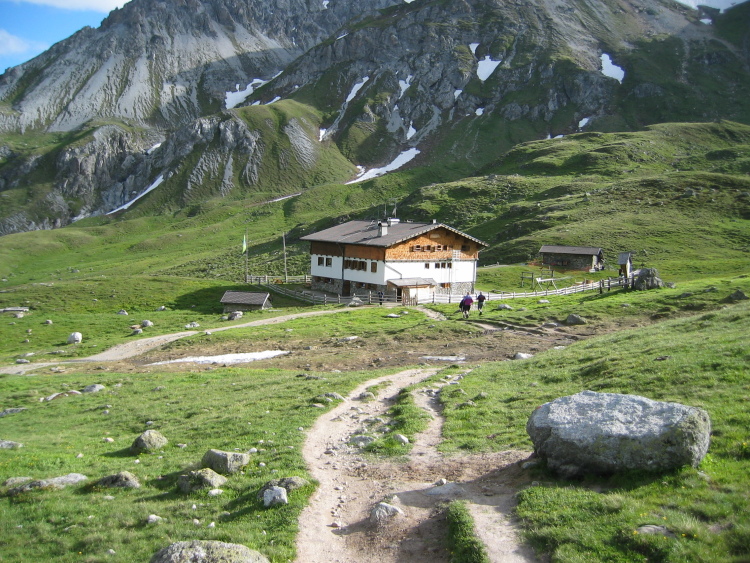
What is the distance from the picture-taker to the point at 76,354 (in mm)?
41000

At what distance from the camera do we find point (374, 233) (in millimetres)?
65812

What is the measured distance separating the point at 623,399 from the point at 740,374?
708 centimetres

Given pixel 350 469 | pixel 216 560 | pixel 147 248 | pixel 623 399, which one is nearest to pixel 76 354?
pixel 350 469

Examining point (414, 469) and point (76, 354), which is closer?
point (414, 469)

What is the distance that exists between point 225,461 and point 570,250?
73.1 metres

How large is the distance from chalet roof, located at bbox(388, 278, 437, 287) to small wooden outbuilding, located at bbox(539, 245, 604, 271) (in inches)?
1057

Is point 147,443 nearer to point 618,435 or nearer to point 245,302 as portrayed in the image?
point 618,435

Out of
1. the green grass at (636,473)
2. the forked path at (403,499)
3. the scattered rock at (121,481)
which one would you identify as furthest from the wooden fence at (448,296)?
the scattered rock at (121,481)

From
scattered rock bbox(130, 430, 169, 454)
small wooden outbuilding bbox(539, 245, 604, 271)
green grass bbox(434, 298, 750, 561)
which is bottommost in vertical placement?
scattered rock bbox(130, 430, 169, 454)

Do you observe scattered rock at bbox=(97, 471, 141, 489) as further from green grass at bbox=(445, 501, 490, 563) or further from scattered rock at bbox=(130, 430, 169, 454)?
green grass at bbox=(445, 501, 490, 563)

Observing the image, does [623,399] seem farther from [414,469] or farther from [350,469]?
[350,469]

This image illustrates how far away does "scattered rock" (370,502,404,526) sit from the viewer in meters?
11.8

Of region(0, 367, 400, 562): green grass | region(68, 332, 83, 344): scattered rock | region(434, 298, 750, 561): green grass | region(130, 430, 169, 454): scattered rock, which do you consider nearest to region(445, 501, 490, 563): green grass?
region(434, 298, 750, 561): green grass

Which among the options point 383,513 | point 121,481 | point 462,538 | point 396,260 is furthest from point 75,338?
point 462,538
